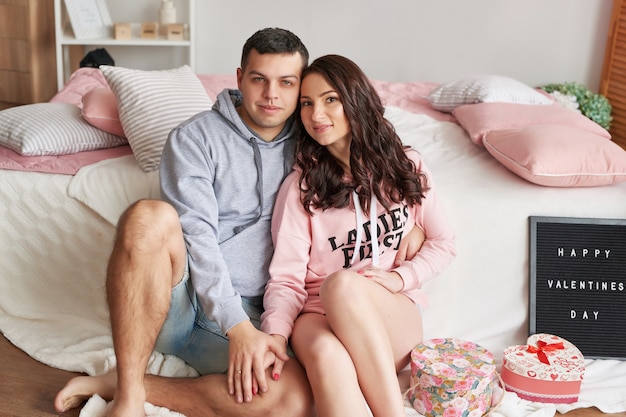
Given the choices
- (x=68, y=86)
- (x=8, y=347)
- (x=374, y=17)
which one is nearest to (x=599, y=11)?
(x=374, y=17)

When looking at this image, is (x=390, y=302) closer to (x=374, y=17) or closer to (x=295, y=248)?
(x=295, y=248)

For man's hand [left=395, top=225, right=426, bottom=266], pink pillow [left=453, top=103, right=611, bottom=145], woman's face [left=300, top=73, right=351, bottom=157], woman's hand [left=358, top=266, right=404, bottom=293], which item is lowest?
woman's hand [left=358, top=266, right=404, bottom=293]

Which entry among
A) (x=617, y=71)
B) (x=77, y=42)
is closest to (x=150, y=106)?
(x=77, y=42)

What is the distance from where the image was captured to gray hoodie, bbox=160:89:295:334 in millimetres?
1949

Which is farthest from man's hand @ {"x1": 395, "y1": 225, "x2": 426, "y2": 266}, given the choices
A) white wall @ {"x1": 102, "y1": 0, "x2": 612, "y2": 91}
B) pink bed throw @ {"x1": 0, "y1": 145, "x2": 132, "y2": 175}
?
white wall @ {"x1": 102, "y1": 0, "x2": 612, "y2": 91}

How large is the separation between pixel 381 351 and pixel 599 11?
315 centimetres

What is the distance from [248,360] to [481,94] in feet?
5.84

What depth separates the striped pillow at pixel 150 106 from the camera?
2.43m

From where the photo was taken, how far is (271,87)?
198 centimetres

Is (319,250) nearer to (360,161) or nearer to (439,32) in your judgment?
(360,161)

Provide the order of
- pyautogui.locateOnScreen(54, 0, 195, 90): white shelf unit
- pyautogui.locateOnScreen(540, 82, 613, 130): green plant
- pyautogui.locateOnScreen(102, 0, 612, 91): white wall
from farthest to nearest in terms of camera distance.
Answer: pyautogui.locateOnScreen(102, 0, 612, 91): white wall → pyautogui.locateOnScreen(54, 0, 195, 90): white shelf unit → pyautogui.locateOnScreen(540, 82, 613, 130): green plant

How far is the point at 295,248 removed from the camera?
79.7 inches

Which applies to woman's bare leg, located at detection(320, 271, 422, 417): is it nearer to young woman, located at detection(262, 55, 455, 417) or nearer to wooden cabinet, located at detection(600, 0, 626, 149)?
young woman, located at detection(262, 55, 455, 417)

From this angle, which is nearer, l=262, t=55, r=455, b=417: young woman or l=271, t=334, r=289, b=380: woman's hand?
l=271, t=334, r=289, b=380: woman's hand
